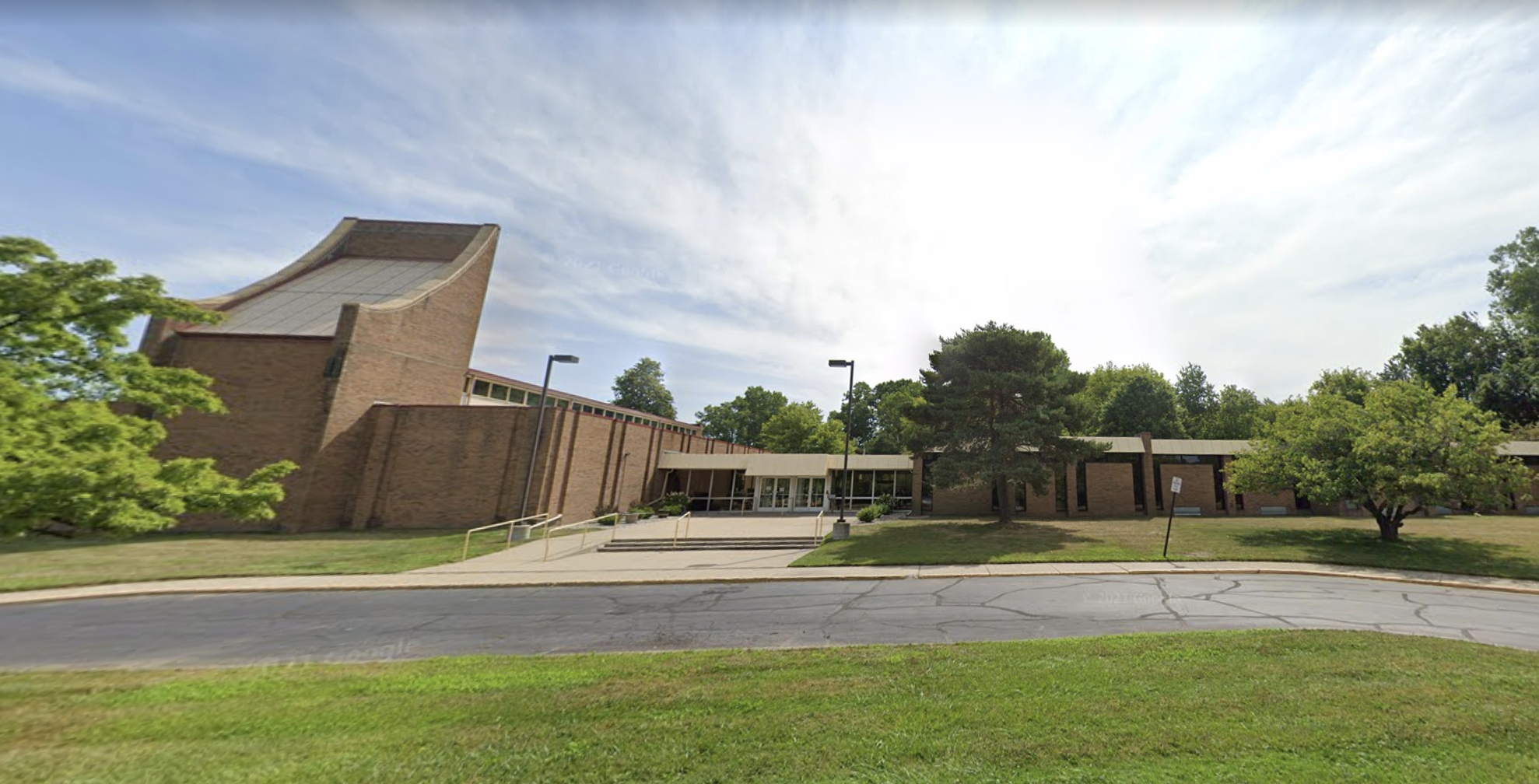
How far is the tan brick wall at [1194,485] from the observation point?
26.3m

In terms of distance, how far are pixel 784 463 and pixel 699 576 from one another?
18.0 metres

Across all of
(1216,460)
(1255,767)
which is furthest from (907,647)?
(1216,460)

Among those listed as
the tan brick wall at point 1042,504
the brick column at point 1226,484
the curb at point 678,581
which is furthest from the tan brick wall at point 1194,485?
the curb at point 678,581

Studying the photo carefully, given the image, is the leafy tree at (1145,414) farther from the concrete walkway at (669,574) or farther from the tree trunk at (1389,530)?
the concrete walkway at (669,574)

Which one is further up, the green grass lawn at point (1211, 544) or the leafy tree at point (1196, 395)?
the leafy tree at point (1196, 395)

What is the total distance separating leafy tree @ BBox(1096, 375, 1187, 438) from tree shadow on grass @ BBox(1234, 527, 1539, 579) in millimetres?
23645

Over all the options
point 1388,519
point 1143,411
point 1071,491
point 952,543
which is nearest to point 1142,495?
point 1071,491

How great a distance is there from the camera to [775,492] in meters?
31.7

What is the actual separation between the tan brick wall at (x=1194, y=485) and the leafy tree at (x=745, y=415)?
149 feet

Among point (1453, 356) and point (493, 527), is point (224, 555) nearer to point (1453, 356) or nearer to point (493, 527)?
point (493, 527)

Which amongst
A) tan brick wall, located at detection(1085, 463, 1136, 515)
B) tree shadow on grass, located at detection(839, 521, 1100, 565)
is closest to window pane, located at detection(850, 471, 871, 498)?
tree shadow on grass, located at detection(839, 521, 1100, 565)

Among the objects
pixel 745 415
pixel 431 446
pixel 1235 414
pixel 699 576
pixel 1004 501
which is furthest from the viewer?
pixel 745 415

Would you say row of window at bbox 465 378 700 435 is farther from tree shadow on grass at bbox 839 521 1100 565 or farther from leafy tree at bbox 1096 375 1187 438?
leafy tree at bbox 1096 375 1187 438

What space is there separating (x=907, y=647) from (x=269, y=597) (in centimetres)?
1436
